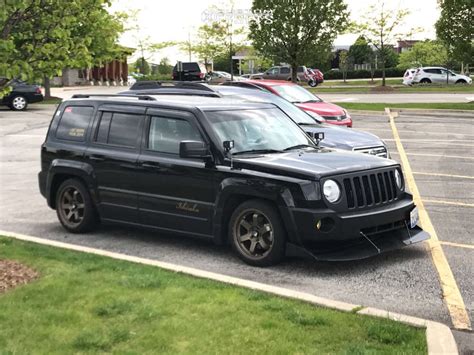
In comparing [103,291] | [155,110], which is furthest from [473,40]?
[103,291]

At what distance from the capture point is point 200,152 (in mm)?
6305

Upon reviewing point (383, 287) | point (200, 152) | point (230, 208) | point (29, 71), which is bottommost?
point (383, 287)

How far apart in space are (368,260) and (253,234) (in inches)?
48.1

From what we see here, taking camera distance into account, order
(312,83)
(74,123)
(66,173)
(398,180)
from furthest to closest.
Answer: (312,83) → (74,123) → (66,173) → (398,180)

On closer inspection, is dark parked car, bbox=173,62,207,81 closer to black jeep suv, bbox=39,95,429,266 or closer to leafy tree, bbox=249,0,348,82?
leafy tree, bbox=249,0,348,82

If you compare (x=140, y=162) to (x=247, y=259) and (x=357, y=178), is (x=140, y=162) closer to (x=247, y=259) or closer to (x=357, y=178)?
(x=247, y=259)

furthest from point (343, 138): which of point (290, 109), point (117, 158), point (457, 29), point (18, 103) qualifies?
point (18, 103)

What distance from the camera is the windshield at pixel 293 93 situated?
587 inches

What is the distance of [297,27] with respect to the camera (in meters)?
31.8

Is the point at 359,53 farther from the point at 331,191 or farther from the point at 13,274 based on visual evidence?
the point at 13,274

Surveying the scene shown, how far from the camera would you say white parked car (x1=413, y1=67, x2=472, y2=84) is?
157 ft

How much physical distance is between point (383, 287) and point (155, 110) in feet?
10.3

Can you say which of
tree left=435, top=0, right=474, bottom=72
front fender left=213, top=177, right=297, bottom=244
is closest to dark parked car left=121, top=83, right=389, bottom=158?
front fender left=213, top=177, right=297, bottom=244

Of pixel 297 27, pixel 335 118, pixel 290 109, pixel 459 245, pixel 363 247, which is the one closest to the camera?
pixel 363 247
